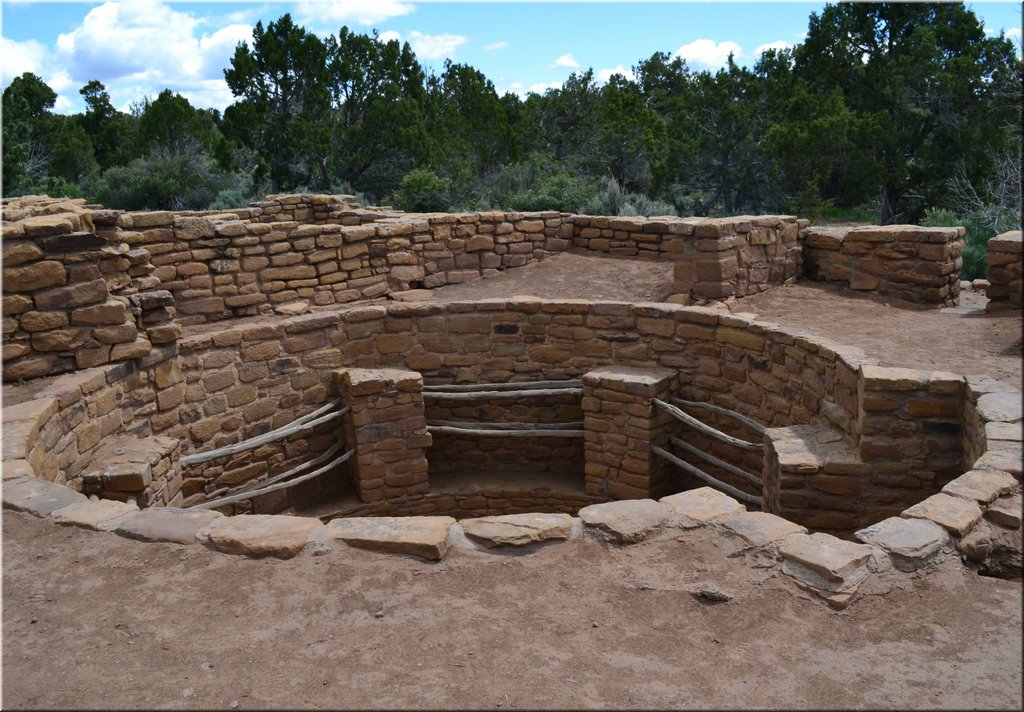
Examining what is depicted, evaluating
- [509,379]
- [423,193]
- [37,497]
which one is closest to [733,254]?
[509,379]

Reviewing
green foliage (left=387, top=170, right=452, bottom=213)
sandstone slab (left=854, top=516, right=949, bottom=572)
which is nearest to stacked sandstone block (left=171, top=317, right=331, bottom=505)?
sandstone slab (left=854, top=516, right=949, bottom=572)

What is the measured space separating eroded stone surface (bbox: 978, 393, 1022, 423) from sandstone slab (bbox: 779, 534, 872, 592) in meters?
→ 1.79

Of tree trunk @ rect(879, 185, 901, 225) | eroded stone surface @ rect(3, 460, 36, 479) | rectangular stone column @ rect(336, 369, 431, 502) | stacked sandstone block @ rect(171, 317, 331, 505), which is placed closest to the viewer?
eroded stone surface @ rect(3, 460, 36, 479)

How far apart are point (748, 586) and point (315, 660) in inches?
72.9

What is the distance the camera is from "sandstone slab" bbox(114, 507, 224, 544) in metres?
4.07

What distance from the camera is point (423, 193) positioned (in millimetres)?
16672

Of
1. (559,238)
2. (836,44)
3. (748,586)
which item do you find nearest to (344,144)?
(559,238)

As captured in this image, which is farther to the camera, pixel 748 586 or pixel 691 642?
pixel 748 586

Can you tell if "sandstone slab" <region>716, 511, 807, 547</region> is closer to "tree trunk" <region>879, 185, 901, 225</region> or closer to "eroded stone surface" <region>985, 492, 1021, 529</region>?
"eroded stone surface" <region>985, 492, 1021, 529</region>

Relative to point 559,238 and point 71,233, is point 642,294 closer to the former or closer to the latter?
point 559,238

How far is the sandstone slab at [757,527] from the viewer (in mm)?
3891

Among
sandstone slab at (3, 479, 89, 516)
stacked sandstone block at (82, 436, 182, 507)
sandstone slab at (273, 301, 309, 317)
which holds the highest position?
A: sandstone slab at (273, 301, 309, 317)

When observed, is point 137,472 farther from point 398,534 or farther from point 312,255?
point 312,255

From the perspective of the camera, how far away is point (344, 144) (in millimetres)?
19000
